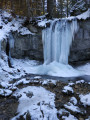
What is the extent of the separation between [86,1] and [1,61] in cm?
813

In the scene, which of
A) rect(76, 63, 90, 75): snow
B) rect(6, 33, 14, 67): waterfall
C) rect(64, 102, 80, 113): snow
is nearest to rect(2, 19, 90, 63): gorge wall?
rect(6, 33, 14, 67): waterfall

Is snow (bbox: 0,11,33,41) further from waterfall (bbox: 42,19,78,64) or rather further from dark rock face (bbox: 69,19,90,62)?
dark rock face (bbox: 69,19,90,62)

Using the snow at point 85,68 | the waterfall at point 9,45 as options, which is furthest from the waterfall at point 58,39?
the waterfall at point 9,45

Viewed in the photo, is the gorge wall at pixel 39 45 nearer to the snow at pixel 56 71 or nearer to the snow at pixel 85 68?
the snow at pixel 85 68

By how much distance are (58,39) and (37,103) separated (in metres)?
6.07

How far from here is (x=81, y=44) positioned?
8.92 metres

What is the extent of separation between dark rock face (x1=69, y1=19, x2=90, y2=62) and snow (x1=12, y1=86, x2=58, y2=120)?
561cm

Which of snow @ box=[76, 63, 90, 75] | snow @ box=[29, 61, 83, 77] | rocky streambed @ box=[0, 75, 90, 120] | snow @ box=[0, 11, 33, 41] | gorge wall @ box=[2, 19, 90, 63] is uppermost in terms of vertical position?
snow @ box=[0, 11, 33, 41]

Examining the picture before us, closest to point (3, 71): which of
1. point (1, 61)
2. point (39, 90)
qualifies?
point (1, 61)

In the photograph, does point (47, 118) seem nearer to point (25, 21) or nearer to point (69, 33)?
point (69, 33)

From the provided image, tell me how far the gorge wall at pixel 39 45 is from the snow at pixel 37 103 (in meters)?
5.17

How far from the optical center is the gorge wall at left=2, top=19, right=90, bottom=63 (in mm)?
8562

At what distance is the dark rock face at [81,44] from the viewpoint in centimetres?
845

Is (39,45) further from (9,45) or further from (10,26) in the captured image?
(10,26)
